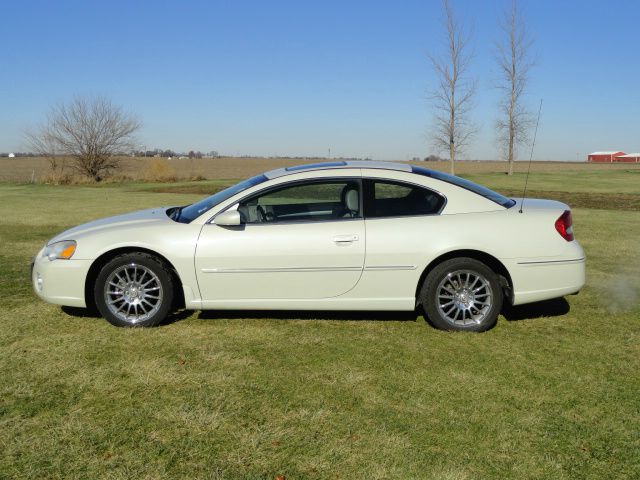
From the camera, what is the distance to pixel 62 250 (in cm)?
534

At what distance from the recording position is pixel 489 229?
5160mm

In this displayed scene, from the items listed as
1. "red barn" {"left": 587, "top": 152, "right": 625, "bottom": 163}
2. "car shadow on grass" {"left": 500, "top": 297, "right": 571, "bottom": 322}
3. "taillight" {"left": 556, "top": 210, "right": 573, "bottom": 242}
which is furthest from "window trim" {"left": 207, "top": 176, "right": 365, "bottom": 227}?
"red barn" {"left": 587, "top": 152, "right": 625, "bottom": 163}

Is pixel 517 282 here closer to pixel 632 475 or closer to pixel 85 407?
pixel 632 475

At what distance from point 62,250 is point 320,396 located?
2972mm

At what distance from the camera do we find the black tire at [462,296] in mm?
5188

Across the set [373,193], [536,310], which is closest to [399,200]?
[373,193]

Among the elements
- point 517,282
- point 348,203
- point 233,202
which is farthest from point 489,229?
point 233,202

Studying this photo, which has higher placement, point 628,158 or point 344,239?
point 628,158

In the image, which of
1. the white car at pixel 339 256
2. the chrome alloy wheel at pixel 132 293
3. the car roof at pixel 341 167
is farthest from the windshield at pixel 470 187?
the chrome alloy wheel at pixel 132 293

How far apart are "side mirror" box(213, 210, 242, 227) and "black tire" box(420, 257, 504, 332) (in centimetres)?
178

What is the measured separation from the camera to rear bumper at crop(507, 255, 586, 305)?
5160mm

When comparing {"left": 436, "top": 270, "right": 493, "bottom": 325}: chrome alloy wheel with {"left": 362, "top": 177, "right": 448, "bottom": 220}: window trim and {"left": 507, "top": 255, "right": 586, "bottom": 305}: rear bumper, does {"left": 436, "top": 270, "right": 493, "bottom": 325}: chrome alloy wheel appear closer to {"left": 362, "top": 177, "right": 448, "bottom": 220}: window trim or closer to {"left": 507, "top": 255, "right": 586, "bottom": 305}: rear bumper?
{"left": 507, "top": 255, "right": 586, "bottom": 305}: rear bumper

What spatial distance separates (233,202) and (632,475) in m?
3.70

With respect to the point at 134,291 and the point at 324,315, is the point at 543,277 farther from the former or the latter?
the point at 134,291
